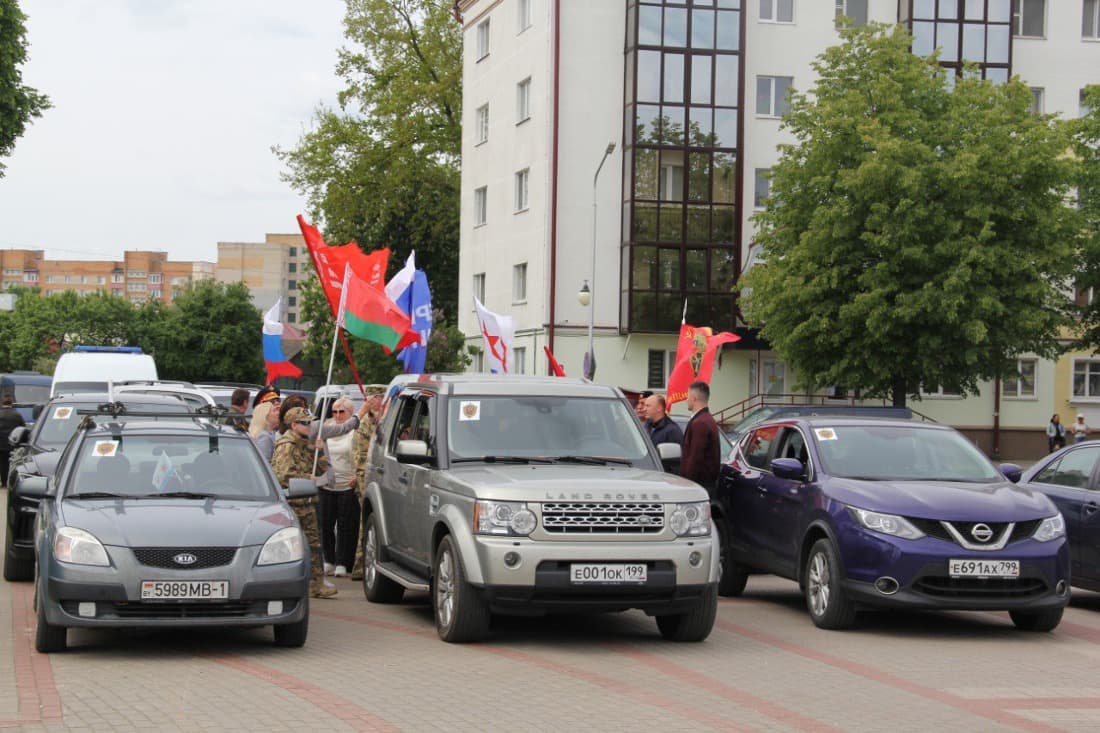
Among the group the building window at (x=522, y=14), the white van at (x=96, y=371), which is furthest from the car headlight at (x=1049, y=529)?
the building window at (x=522, y=14)

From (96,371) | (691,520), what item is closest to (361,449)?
(691,520)

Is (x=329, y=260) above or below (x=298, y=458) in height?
above

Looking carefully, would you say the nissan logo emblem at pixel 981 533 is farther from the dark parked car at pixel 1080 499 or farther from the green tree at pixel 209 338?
the green tree at pixel 209 338

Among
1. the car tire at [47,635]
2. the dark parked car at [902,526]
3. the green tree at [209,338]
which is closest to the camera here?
the car tire at [47,635]

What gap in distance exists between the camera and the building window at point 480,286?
53062 millimetres

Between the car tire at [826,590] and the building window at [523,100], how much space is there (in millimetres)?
37436

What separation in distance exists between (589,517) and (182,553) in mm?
2672

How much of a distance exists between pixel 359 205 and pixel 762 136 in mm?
17300

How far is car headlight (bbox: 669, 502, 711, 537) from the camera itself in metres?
10.5

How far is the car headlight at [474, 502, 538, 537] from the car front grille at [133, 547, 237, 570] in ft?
5.58

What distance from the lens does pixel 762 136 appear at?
47.8 meters

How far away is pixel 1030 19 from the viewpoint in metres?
49.4

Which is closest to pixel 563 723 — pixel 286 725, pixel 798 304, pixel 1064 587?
pixel 286 725

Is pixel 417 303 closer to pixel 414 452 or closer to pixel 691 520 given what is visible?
pixel 414 452
